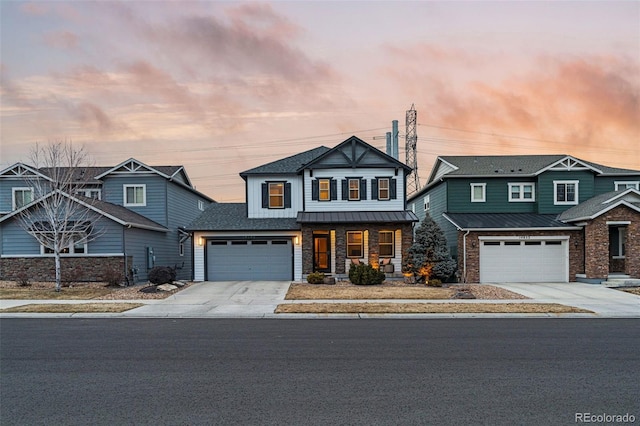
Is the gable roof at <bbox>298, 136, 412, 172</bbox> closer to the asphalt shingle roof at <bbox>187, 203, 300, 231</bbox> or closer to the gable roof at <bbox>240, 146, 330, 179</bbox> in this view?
the gable roof at <bbox>240, 146, 330, 179</bbox>

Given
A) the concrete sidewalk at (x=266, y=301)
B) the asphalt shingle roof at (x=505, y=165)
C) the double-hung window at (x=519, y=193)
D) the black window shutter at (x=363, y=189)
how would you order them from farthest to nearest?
1. the asphalt shingle roof at (x=505, y=165)
2. the double-hung window at (x=519, y=193)
3. the black window shutter at (x=363, y=189)
4. the concrete sidewalk at (x=266, y=301)

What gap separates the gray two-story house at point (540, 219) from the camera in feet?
81.1

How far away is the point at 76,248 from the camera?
989 inches

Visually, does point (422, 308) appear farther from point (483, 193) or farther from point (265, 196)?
point (483, 193)

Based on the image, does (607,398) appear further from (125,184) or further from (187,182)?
(187,182)

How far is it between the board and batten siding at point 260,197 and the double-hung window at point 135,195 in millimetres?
7356

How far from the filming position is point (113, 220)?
24922 mm

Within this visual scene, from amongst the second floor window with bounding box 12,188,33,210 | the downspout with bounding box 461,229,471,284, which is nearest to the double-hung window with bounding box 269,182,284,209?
the downspout with bounding box 461,229,471,284

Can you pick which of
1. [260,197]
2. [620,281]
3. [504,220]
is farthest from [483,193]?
[260,197]

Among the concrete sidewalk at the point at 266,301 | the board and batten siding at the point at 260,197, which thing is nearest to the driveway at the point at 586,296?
the concrete sidewalk at the point at 266,301

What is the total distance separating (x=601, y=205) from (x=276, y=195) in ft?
60.1

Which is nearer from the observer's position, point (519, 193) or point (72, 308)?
point (72, 308)

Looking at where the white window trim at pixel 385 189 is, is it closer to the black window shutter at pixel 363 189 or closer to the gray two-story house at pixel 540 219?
the black window shutter at pixel 363 189

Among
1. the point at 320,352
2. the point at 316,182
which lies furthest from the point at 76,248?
the point at 320,352
